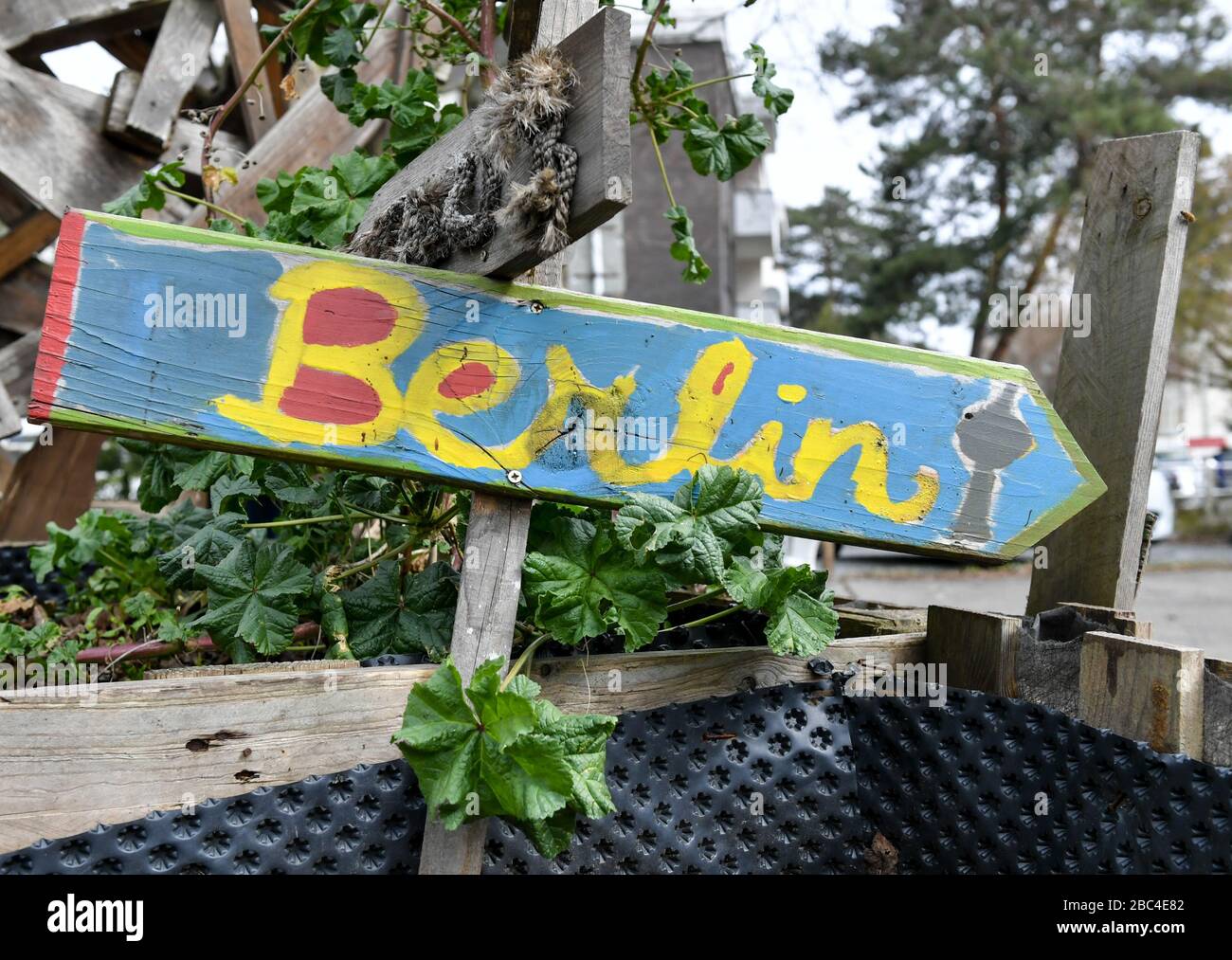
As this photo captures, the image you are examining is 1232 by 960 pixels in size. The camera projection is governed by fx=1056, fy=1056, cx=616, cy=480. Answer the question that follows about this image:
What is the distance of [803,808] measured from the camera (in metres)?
1.89

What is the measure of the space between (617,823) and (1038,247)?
762 inches

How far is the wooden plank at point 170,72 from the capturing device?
370 cm

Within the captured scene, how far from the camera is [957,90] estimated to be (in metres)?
16.4

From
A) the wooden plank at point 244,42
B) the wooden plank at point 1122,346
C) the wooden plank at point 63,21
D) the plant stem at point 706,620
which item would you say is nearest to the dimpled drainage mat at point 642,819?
the plant stem at point 706,620

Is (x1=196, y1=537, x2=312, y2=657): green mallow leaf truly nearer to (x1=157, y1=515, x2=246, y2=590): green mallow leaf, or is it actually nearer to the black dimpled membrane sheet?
(x1=157, y1=515, x2=246, y2=590): green mallow leaf

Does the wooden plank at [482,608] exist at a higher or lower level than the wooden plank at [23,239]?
lower

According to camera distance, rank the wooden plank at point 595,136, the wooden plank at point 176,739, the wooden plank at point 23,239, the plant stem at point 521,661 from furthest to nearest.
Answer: the wooden plank at point 23,239 → the plant stem at point 521,661 → the wooden plank at point 176,739 → the wooden plank at point 595,136

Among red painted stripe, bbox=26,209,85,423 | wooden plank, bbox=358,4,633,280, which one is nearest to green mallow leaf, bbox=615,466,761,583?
wooden plank, bbox=358,4,633,280

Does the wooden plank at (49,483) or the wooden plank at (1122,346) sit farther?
the wooden plank at (49,483)

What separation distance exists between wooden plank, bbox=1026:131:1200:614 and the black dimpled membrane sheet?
51 centimetres

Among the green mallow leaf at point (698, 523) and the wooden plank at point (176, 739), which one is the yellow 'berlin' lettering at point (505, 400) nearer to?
the green mallow leaf at point (698, 523)

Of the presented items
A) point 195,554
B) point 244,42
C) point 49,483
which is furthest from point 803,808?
point 244,42

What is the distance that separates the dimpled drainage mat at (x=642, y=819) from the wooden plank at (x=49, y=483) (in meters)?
2.65
